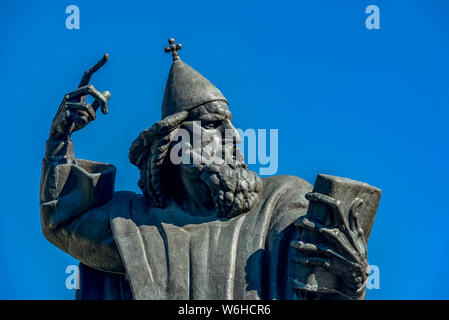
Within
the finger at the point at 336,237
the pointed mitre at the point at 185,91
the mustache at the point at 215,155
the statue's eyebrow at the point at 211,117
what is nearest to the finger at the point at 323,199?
the finger at the point at 336,237

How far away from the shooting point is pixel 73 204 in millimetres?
9719

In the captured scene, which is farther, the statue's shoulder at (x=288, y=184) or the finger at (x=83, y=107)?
the finger at (x=83, y=107)

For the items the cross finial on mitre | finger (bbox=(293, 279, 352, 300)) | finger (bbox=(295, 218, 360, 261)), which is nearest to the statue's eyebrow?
the cross finial on mitre

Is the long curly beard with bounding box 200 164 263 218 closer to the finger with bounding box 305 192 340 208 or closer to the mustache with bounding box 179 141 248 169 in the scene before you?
the mustache with bounding box 179 141 248 169

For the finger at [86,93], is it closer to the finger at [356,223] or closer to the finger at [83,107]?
the finger at [83,107]

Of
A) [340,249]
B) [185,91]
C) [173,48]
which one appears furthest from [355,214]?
[173,48]

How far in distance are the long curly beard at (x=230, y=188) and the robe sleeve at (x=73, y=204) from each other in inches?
46.2

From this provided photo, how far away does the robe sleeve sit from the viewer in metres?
9.58

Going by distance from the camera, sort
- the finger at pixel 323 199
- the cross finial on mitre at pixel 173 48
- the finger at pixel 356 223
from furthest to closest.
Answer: the cross finial on mitre at pixel 173 48 < the finger at pixel 356 223 < the finger at pixel 323 199

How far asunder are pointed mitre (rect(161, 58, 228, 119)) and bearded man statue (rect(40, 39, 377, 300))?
0.05 ft

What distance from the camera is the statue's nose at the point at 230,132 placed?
957 centimetres

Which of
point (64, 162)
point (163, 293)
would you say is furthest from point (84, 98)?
point (163, 293)

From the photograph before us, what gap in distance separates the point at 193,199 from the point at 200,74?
4.81 feet
